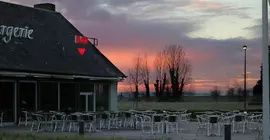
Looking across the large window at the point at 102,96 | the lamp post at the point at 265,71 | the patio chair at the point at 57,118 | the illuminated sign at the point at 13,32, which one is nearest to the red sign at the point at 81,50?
the large window at the point at 102,96

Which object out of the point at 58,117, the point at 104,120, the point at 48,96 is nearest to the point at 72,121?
the point at 58,117

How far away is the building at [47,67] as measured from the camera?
25.7 metres

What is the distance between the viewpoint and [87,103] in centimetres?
3058

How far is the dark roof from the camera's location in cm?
2636

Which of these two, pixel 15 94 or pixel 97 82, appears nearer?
pixel 15 94

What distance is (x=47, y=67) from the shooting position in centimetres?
2716

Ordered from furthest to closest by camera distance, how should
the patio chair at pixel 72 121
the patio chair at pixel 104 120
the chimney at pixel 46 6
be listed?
the chimney at pixel 46 6
the patio chair at pixel 104 120
the patio chair at pixel 72 121

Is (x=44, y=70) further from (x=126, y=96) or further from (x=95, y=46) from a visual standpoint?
(x=126, y=96)

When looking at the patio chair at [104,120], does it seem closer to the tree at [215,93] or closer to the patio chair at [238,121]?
the patio chair at [238,121]

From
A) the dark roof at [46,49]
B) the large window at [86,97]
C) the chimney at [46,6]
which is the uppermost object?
the chimney at [46,6]

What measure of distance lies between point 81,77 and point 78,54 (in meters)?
3.11

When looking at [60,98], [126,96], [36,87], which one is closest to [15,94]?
[36,87]

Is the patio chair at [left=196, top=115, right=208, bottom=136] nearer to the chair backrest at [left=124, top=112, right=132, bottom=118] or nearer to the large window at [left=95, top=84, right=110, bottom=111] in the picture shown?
the chair backrest at [left=124, top=112, right=132, bottom=118]

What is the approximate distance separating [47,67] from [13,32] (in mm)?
2859
